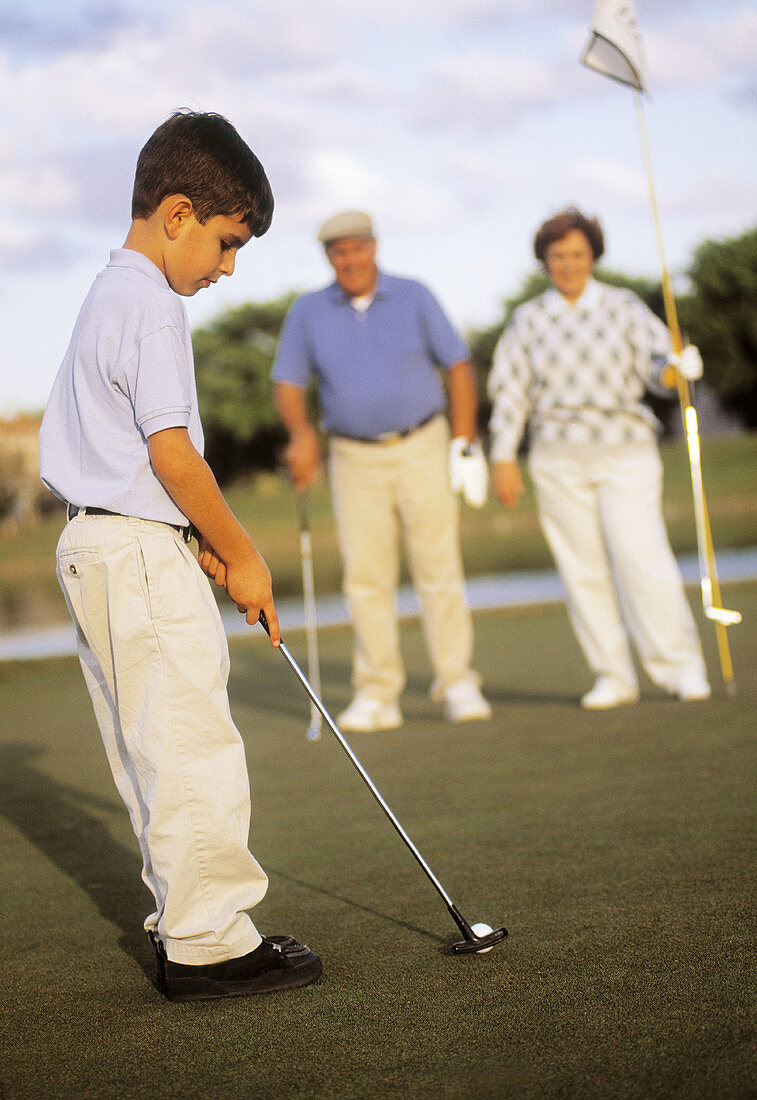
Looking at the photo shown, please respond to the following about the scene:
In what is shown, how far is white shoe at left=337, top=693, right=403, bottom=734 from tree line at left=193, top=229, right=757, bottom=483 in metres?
46.1

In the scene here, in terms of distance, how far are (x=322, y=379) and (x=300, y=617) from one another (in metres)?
6.23

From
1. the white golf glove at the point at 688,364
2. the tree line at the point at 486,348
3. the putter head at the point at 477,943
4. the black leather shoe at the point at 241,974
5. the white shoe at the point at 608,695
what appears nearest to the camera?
the black leather shoe at the point at 241,974

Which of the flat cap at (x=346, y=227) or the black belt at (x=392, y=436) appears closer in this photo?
the flat cap at (x=346, y=227)

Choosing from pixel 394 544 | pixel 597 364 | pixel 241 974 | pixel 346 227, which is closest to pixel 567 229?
pixel 597 364

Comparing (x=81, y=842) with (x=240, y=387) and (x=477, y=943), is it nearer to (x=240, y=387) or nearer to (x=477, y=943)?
(x=477, y=943)

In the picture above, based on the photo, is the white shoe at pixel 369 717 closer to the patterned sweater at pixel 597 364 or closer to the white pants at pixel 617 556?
the white pants at pixel 617 556

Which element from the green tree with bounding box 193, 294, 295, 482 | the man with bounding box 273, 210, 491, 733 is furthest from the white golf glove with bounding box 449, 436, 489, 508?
the green tree with bounding box 193, 294, 295, 482

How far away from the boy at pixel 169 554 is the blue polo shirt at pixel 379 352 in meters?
3.06

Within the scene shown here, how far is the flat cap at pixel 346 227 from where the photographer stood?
5.62m

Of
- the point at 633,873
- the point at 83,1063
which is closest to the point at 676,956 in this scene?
the point at 633,873

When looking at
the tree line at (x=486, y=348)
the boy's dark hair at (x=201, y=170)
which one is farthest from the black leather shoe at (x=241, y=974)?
the tree line at (x=486, y=348)

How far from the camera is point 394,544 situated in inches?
233

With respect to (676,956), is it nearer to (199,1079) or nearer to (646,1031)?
(646,1031)

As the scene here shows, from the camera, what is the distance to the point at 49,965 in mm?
2867
